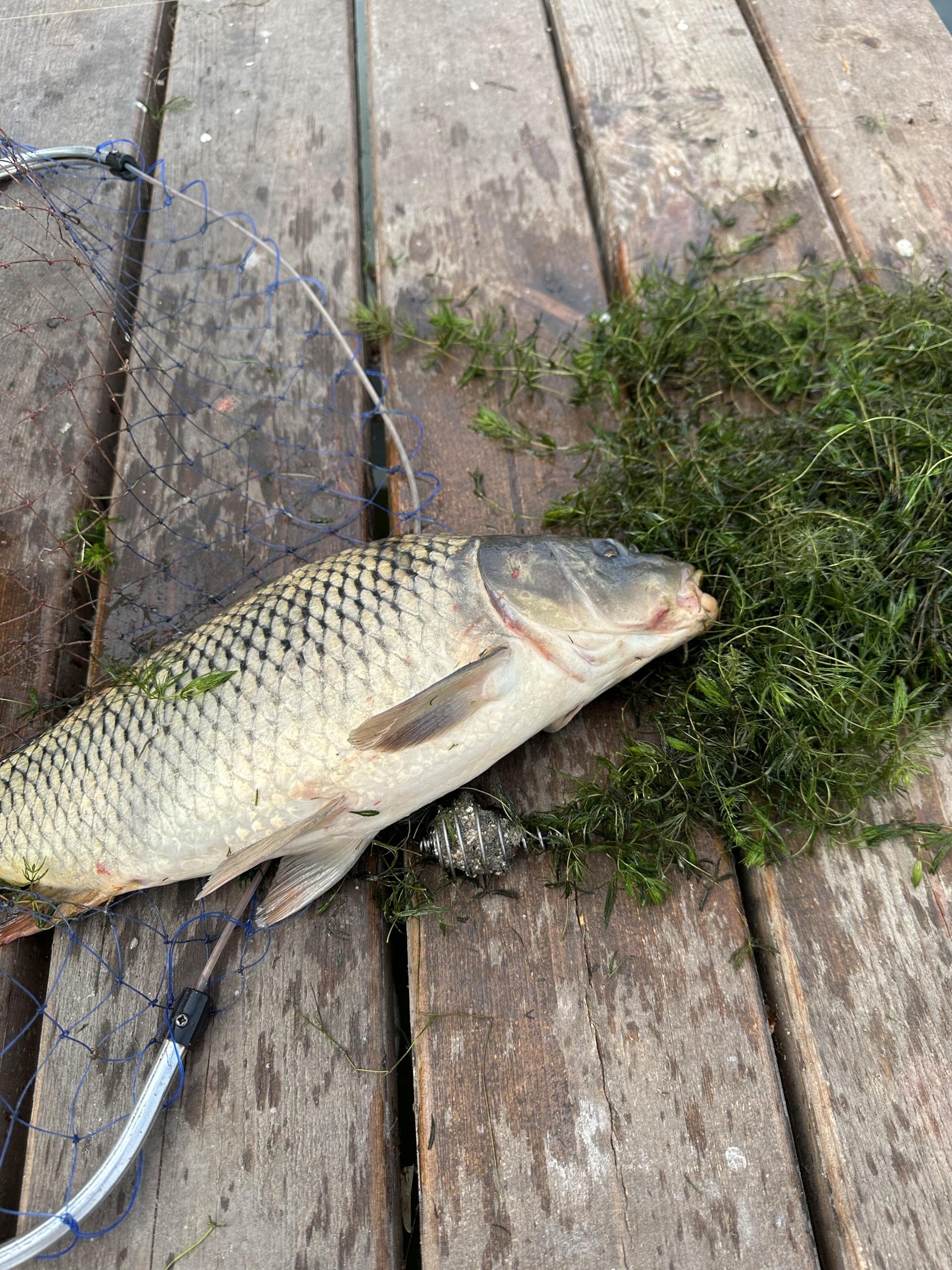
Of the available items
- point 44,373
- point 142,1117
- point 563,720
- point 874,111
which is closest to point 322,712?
point 563,720

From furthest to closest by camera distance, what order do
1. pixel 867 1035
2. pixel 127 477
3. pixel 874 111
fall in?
pixel 874 111
pixel 127 477
pixel 867 1035

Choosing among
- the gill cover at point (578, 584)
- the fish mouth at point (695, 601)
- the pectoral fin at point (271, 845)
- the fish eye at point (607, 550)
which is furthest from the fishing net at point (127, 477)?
the fish mouth at point (695, 601)

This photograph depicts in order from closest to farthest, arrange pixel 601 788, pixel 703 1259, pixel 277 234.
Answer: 1. pixel 703 1259
2. pixel 601 788
3. pixel 277 234

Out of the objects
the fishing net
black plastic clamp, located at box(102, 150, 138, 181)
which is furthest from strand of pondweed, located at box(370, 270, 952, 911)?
black plastic clamp, located at box(102, 150, 138, 181)

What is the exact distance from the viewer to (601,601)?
1901 mm

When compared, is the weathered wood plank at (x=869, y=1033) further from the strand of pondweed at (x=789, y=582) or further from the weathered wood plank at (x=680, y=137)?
the weathered wood plank at (x=680, y=137)

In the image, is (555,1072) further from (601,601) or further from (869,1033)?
(601,601)

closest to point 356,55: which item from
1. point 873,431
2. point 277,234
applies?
point 277,234

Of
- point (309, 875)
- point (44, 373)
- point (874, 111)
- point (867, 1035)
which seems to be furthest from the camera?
point (874, 111)

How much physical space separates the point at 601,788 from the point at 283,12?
375 centimetres

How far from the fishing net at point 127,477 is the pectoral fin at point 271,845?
0.74ft

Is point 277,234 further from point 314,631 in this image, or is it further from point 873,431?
point 873,431

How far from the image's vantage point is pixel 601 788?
6.29 feet

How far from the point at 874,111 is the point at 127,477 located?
3.21 metres
